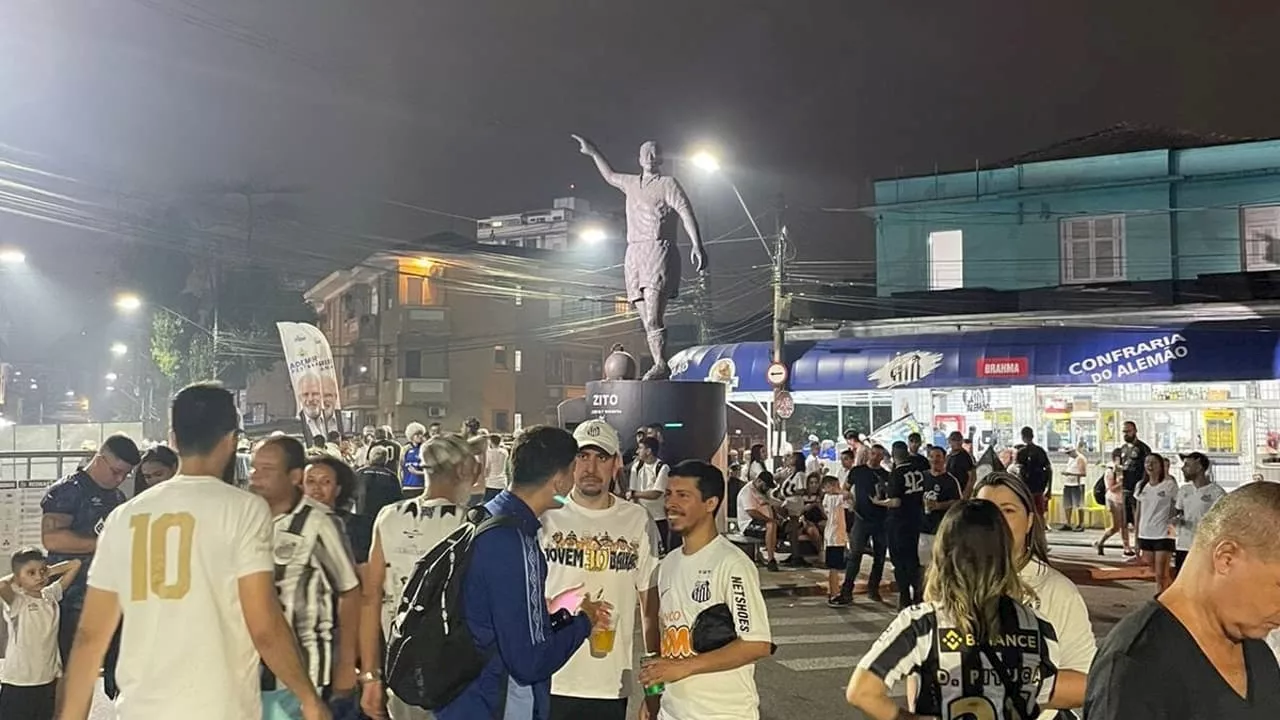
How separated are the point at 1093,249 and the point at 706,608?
86.1 feet

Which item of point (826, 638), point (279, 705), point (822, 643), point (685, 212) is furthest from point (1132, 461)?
point (279, 705)

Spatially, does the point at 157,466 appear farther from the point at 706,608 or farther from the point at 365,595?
the point at 706,608

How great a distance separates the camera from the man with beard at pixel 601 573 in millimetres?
4598

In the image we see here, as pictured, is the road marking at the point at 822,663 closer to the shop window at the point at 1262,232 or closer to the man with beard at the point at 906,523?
the man with beard at the point at 906,523

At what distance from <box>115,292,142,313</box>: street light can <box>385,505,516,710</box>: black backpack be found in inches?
1647

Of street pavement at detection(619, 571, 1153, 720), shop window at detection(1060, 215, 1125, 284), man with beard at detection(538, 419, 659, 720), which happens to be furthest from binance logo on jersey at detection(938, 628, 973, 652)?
shop window at detection(1060, 215, 1125, 284)

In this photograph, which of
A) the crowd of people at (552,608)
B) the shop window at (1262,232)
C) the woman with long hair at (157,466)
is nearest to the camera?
the crowd of people at (552,608)

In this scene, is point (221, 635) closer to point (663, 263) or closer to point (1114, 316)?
point (663, 263)

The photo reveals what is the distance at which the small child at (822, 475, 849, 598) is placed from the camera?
14.5 meters

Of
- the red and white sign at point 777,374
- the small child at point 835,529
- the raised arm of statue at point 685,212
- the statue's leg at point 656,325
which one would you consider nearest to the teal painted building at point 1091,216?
the red and white sign at point 777,374

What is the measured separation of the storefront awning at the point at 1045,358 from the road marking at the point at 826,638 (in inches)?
529

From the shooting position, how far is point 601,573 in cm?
473

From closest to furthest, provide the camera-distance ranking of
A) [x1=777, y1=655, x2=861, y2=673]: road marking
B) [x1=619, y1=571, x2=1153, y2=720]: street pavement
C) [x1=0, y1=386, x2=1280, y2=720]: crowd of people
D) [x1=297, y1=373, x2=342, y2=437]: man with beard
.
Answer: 1. [x1=0, y1=386, x2=1280, y2=720]: crowd of people
2. [x1=619, y1=571, x2=1153, y2=720]: street pavement
3. [x1=777, y1=655, x2=861, y2=673]: road marking
4. [x1=297, y1=373, x2=342, y2=437]: man with beard

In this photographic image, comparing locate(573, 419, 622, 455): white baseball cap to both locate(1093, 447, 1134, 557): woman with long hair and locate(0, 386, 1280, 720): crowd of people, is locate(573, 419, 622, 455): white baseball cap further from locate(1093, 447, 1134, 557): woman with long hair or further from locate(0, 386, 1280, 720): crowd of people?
locate(1093, 447, 1134, 557): woman with long hair
